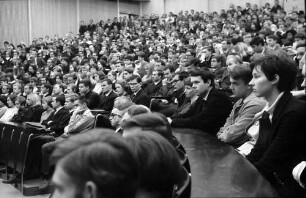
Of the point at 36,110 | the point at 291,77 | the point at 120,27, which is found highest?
the point at 120,27

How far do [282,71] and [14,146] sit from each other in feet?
17.5

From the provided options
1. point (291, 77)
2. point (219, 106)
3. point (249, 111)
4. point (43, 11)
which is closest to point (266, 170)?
point (291, 77)

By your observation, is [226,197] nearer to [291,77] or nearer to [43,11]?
[291,77]

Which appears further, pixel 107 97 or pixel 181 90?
pixel 107 97

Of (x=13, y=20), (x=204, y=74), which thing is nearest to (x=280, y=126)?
(x=204, y=74)

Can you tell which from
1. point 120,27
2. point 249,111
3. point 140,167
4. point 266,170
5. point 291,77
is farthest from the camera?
point 120,27

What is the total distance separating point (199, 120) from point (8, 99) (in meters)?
6.07

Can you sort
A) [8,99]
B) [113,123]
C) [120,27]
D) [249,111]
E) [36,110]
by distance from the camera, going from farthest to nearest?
[120,27], [8,99], [36,110], [113,123], [249,111]

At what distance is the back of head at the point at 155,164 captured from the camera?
52.6 inches

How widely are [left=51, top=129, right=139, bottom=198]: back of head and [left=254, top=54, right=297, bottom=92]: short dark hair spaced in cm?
171

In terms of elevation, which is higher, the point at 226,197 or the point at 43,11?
the point at 43,11

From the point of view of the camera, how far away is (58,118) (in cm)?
770

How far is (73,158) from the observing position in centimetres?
120

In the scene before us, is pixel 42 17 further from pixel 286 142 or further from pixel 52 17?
pixel 286 142
